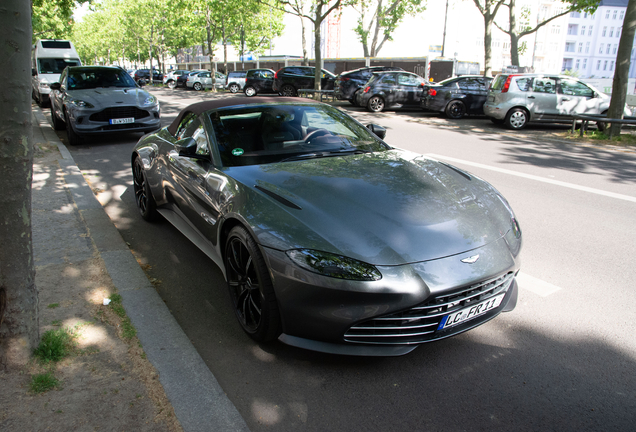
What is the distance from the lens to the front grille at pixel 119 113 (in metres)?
9.96

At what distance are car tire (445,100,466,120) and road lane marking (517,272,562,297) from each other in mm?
13756

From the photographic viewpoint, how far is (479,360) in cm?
280

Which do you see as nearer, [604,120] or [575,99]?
[604,120]

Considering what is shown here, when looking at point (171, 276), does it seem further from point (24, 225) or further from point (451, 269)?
point (451, 269)

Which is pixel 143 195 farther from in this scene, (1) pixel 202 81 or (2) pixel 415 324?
(1) pixel 202 81

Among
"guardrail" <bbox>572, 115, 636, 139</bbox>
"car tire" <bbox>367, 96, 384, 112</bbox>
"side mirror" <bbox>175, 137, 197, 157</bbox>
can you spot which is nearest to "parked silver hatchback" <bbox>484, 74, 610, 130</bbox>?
"guardrail" <bbox>572, 115, 636, 139</bbox>

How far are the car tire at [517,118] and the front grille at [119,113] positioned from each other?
9.92 m

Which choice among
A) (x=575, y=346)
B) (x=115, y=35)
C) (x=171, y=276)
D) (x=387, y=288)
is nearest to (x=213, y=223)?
(x=171, y=276)

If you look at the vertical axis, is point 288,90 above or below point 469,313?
above

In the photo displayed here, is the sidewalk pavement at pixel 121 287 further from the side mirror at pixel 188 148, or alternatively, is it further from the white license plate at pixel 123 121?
the white license plate at pixel 123 121

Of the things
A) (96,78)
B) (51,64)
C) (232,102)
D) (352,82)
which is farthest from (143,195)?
(51,64)

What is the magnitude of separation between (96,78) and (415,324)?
11002 mm

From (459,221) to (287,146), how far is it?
1639 mm

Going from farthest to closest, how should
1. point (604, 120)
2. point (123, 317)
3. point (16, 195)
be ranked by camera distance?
1. point (604, 120)
2. point (123, 317)
3. point (16, 195)
